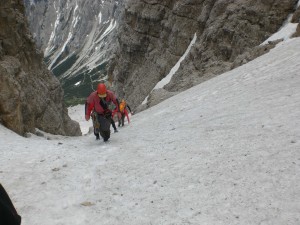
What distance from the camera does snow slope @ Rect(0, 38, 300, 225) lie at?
20.0 ft

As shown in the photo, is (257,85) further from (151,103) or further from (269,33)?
(269,33)

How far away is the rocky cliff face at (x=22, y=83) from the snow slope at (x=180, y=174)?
7381mm

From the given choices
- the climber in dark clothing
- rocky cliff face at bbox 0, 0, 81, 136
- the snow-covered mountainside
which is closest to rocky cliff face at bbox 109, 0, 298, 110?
the snow-covered mountainside

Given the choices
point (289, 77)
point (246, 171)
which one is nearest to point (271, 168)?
point (246, 171)

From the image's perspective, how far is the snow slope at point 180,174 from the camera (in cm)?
608

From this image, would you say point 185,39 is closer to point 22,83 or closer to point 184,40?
point 184,40

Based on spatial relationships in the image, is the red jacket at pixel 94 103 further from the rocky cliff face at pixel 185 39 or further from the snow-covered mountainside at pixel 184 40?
the rocky cliff face at pixel 185 39

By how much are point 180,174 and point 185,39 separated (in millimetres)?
44455

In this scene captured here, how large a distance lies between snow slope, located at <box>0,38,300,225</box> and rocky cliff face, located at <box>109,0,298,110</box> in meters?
16.7

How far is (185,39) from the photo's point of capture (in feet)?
165

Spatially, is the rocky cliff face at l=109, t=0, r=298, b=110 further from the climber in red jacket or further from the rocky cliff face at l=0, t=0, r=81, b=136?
the climber in red jacket

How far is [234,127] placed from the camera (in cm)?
999

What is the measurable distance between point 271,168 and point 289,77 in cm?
866

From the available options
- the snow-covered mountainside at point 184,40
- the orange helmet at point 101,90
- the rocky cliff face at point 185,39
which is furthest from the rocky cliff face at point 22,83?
the rocky cliff face at point 185,39
